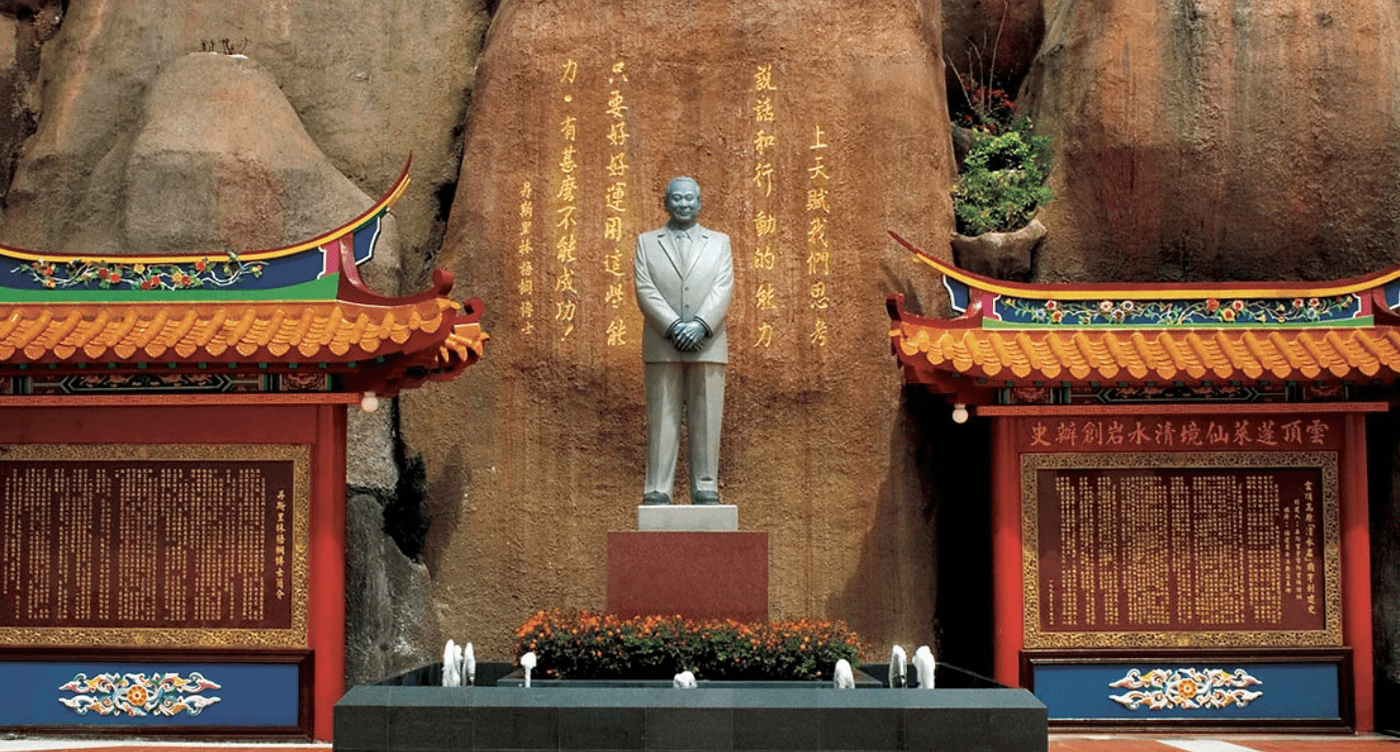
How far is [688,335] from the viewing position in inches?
397

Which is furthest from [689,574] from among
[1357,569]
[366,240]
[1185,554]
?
[1357,569]

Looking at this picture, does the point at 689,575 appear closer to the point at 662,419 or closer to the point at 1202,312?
the point at 662,419

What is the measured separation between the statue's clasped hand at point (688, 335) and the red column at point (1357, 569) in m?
4.99

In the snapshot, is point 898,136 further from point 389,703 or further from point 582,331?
point 389,703

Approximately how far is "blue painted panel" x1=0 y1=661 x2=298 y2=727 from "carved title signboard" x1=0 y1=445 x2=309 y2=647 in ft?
0.57

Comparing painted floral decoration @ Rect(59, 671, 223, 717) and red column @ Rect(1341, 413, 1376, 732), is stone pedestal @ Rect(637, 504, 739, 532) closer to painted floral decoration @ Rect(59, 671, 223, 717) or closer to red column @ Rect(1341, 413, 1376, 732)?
painted floral decoration @ Rect(59, 671, 223, 717)

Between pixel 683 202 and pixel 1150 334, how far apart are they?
3.76m

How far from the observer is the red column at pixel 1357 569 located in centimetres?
1117

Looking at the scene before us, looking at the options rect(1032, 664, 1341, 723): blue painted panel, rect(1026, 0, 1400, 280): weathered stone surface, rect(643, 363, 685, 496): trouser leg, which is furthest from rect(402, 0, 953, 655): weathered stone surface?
rect(643, 363, 685, 496): trouser leg

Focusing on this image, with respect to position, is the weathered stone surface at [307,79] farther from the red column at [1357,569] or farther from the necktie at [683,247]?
the red column at [1357,569]

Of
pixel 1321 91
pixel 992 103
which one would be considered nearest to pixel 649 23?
pixel 992 103

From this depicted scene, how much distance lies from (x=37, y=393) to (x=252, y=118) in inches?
168

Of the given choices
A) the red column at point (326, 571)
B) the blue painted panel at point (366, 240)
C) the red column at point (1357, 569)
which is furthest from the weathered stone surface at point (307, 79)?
the red column at point (1357, 569)

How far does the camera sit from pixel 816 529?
43.0 feet
